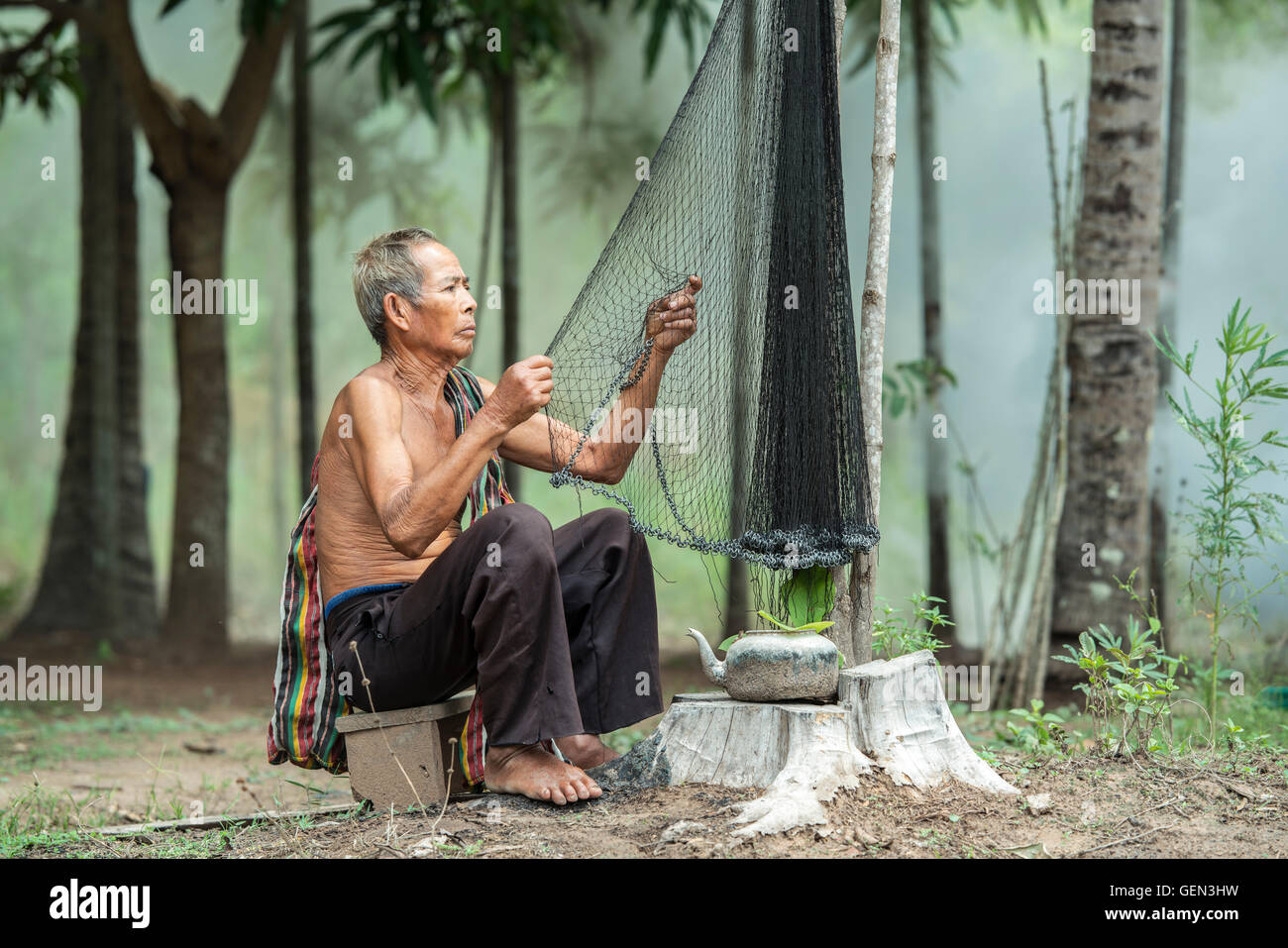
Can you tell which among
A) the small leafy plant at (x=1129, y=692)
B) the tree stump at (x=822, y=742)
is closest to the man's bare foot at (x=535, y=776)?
the tree stump at (x=822, y=742)

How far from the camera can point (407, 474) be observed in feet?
9.55

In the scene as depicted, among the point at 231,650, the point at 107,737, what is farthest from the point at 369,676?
the point at 231,650

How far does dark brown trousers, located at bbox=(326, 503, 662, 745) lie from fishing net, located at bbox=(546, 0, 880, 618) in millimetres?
179

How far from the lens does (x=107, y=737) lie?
541cm

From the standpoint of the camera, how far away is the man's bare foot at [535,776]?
9.32 feet

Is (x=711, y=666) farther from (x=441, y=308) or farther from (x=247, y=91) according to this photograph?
(x=247, y=91)

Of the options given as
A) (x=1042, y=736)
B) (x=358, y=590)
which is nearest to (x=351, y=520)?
(x=358, y=590)

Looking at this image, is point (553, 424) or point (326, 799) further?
point (326, 799)

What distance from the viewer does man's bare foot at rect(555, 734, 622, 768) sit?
10.6ft

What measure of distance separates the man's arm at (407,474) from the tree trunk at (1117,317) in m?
2.95

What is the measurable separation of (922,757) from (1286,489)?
7.62 feet

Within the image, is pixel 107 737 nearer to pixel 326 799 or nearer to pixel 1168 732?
pixel 326 799

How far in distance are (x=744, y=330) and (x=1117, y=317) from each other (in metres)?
2.38

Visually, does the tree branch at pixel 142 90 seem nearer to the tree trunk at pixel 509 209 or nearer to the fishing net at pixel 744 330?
the tree trunk at pixel 509 209
